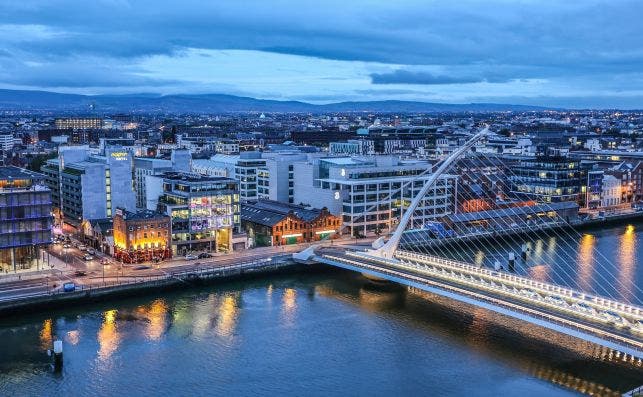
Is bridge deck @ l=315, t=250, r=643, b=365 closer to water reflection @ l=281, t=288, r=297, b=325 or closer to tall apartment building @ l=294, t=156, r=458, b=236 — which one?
water reflection @ l=281, t=288, r=297, b=325

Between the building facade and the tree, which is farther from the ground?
the tree

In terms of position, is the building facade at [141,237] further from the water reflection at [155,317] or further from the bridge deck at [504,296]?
the bridge deck at [504,296]

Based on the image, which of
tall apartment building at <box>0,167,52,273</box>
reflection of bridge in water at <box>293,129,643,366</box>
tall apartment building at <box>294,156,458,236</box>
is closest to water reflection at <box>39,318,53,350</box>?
tall apartment building at <box>0,167,52,273</box>

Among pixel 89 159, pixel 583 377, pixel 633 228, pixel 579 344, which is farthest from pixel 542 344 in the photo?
pixel 89 159

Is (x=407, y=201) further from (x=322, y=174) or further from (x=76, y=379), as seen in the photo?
(x=76, y=379)

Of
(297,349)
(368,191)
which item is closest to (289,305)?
(297,349)
